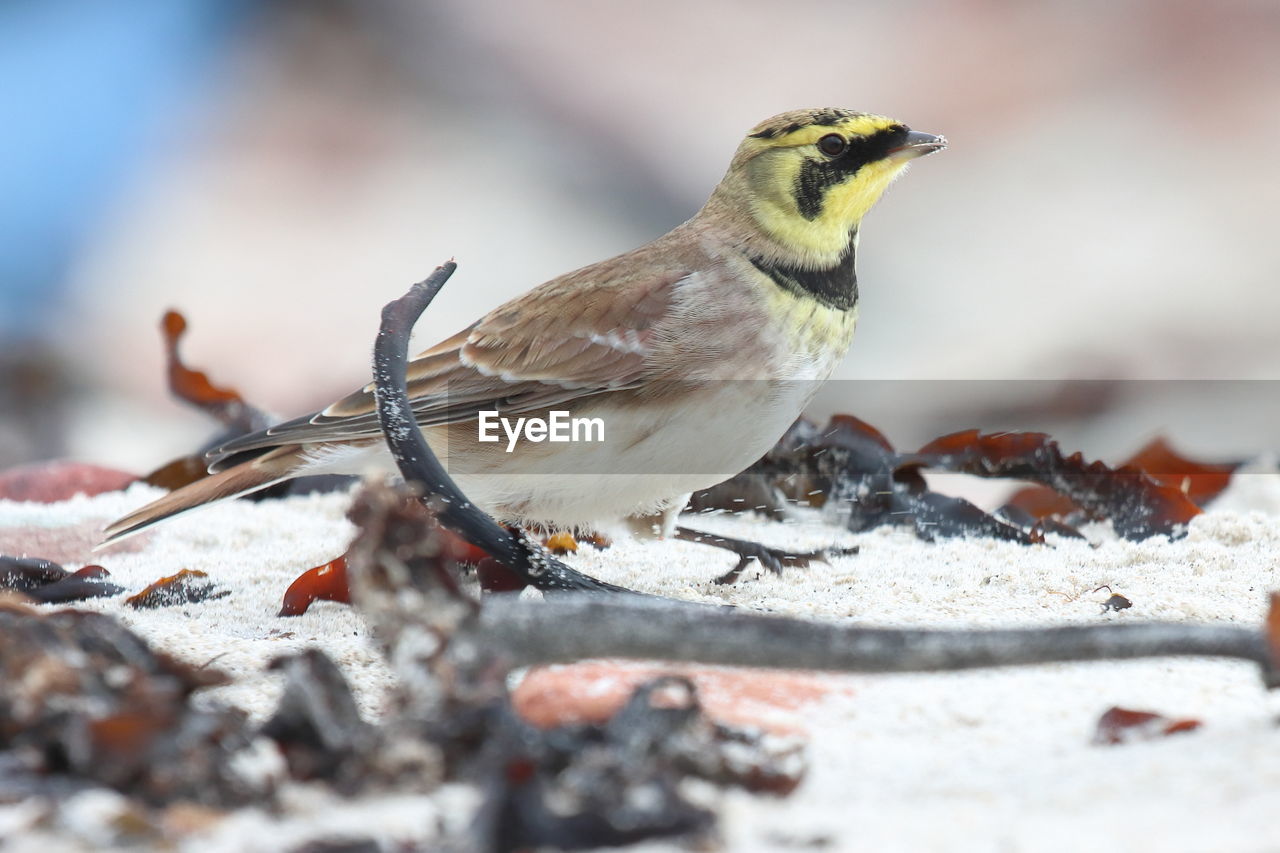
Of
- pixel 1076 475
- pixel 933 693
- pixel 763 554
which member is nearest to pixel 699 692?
pixel 933 693

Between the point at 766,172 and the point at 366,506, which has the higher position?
the point at 766,172

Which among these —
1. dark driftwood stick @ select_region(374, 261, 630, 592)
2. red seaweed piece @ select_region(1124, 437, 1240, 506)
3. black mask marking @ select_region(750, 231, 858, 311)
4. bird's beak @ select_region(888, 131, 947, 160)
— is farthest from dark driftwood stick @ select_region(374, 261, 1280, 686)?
red seaweed piece @ select_region(1124, 437, 1240, 506)

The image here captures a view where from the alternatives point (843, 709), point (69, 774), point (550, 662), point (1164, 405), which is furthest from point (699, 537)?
point (1164, 405)

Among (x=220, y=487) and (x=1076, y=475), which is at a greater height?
(x=220, y=487)

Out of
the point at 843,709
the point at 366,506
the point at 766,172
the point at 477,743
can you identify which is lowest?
the point at 843,709

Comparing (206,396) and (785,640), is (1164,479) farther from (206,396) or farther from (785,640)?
(206,396)

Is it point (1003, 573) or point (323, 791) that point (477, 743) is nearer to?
point (323, 791)
